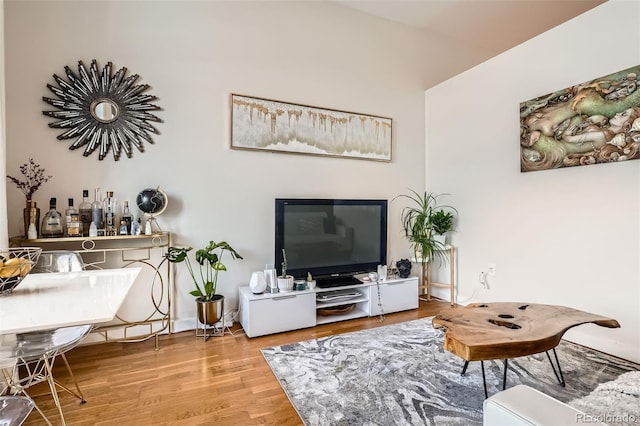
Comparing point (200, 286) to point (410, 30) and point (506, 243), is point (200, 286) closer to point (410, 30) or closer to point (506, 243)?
point (506, 243)

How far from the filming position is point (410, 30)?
152 inches

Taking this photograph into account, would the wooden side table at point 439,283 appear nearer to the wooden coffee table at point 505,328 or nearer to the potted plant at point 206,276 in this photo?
the wooden coffee table at point 505,328

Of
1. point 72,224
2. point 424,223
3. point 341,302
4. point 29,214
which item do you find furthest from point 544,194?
point 29,214

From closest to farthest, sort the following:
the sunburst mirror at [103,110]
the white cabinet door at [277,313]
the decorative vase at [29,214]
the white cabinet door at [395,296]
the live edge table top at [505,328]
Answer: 1. the live edge table top at [505,328]
2. the decorative vase at [29,214]
3. the sunburst mirror at [103,110]
4. the white cabinet door at [277,313]
5. the white cabinet door at [395,296]

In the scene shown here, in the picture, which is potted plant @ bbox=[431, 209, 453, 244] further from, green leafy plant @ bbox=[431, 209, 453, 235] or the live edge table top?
the live edge table top

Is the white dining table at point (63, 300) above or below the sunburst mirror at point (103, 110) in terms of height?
below

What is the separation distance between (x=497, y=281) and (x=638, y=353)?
111cm

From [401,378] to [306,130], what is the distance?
2.37m

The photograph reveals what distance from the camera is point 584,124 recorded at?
2.43 meters

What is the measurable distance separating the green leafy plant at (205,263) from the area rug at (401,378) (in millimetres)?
767

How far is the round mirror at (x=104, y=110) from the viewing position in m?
2.50

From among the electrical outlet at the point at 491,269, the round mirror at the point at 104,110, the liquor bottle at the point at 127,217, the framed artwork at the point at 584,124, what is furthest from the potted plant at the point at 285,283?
the framed artwork at the point at 584,124

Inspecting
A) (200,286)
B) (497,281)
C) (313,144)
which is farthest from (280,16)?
(497,281)

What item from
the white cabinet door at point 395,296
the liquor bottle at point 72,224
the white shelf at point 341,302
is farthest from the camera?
the white cabinet door at point 395,296
